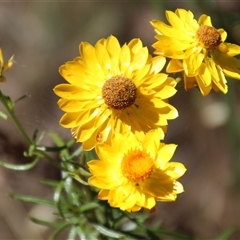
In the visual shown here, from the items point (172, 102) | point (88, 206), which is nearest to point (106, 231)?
point (88, 206)

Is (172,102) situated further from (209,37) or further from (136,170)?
(136,170)

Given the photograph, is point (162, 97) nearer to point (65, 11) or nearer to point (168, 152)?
point (168, 152)

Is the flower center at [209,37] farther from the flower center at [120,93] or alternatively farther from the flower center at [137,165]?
the flower center at [137,165]

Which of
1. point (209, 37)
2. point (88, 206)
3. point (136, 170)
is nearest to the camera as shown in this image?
point (136, 170)

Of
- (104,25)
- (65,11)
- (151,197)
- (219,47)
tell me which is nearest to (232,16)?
(104,25)

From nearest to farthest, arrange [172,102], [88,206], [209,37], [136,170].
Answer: [136,170], [209,37], [88,206], [172,102]

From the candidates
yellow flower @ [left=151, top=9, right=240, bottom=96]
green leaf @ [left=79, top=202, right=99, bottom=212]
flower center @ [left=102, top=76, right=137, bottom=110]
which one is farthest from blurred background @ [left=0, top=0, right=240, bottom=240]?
flower center @ [left=102, top=76, right=137, bottom=110]

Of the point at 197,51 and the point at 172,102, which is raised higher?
the point at 197,51

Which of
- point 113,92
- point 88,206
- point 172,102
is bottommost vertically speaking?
point 172,102
